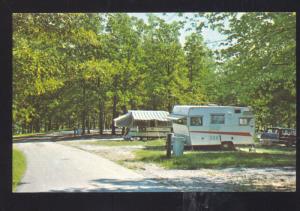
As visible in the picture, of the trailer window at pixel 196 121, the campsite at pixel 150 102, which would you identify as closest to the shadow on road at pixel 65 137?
the campsite at pixel 150 102

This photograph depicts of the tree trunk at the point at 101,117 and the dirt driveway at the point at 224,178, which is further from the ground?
the tree trunk at the point at 101,117

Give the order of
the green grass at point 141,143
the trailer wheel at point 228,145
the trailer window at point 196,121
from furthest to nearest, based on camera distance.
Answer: the trailer window at point 196,121
the trailer wheel at point 228,145
the green grass at point 141,143

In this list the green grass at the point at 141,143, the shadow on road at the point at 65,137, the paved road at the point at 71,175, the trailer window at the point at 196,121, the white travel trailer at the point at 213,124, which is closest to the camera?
the paved road at the point at 71,175

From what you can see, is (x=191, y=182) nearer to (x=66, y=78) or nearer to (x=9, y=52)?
(x=66, y=78)

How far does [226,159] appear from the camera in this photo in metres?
8.82

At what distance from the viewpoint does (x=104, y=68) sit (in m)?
9.05

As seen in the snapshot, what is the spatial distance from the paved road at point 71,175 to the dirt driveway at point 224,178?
154 millimetres

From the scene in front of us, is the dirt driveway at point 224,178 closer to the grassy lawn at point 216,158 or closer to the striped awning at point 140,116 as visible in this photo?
the grassy lawn at point 216,158

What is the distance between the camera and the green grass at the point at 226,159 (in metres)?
8.73

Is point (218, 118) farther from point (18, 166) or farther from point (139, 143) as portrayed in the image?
point (18, 166)

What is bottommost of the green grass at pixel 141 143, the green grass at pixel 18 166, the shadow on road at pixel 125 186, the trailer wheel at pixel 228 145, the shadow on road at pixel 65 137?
the shadow on road at pixel 125 186

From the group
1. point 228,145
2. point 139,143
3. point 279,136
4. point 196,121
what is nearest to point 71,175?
point 139,143
